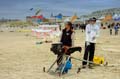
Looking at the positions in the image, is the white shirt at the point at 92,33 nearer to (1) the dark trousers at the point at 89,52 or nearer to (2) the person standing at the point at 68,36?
(1) the dark trousers at the point at 89,52

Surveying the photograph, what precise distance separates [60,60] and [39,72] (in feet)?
2.57

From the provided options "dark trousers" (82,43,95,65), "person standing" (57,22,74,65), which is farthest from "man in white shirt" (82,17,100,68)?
"person standing" (57,22,74,65)

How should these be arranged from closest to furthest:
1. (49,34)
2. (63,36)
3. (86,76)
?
(86,76)
(63,36)
(49,34)

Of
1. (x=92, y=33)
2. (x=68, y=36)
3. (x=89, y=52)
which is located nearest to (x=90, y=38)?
(x=92, y=33)

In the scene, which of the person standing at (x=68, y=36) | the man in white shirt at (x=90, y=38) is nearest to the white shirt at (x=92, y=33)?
the man in white shirt at (x=90, y=38)

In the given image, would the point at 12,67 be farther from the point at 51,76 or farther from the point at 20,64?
the point at 51,76

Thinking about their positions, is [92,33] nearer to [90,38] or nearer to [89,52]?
[90,38]

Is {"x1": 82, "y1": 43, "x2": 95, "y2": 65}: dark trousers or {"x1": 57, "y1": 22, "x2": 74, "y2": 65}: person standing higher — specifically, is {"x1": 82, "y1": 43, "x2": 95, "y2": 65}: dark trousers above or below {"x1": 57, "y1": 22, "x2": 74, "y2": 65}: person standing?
below

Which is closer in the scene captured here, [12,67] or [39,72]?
[39,72]

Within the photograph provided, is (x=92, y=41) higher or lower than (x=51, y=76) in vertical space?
higher

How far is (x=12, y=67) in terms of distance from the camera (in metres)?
12.4

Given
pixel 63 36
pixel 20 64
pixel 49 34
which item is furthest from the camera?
pixel 49 34

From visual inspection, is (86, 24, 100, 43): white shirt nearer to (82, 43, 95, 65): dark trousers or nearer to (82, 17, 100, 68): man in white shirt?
(82, 17, 100, 68): man in white shirt

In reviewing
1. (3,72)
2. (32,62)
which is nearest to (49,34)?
(32,62)
